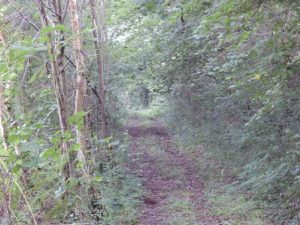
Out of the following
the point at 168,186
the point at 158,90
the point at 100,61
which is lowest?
the point at 168,186

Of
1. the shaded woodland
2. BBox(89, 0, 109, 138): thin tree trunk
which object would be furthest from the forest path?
BBox(89, 0, 109, 138): thin tree trunk

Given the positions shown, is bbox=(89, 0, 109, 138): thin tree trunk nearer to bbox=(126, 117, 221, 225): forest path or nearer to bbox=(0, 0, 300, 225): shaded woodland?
bbox=(0, 0, 300, 225): shaded woodland

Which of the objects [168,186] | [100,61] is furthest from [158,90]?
[100,61]

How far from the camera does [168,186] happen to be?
11359 mm

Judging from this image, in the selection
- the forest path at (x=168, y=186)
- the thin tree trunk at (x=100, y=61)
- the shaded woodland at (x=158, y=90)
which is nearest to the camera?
the shaded woodland at (x=158, y=90)

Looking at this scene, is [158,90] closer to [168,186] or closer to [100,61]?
[168,186]

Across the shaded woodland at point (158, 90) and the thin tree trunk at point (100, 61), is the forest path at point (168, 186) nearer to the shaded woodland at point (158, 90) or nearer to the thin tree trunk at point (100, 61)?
the shaded woodland at point (158, 90)

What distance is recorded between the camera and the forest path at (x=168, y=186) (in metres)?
8.36

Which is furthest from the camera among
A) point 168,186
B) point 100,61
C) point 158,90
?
point 158,90

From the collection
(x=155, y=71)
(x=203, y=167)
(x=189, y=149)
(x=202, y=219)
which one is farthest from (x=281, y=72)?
(x=189, y=149)

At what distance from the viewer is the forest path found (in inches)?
329

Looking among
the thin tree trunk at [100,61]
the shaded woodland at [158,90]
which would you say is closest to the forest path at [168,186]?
the shaded woodland at [158,90]

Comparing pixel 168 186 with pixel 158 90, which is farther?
pixel 158 90

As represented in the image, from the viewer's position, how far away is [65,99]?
13.8 feet
